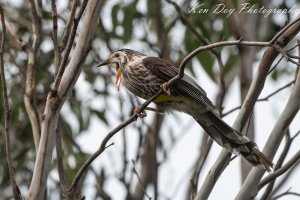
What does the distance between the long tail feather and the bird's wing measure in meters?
0.09

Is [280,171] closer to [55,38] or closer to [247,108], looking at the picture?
[247,108]

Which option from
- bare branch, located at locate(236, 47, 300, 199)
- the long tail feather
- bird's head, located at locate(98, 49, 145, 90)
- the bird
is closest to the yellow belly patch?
the bird

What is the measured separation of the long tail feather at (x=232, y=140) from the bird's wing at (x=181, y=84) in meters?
0.09

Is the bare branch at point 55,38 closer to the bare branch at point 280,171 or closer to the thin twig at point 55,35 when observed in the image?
the thin twig at point 55,35

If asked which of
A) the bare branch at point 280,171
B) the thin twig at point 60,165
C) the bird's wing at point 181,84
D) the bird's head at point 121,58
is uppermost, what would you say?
the bird's head at point 121,58

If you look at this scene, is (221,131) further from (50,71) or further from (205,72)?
(50,71)

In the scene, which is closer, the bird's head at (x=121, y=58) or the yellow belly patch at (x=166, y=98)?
the yellow belly patch at (x=166, y=98)

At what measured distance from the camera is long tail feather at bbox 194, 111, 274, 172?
328 cm

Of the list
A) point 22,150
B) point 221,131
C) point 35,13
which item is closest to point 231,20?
point 221,131

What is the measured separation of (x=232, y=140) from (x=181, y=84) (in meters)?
0.43

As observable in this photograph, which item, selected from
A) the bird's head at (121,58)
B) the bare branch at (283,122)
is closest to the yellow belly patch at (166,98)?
the bird's head at (121,58)

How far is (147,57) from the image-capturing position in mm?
3982

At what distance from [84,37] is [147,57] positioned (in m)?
0.89

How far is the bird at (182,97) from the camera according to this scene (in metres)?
3.48
